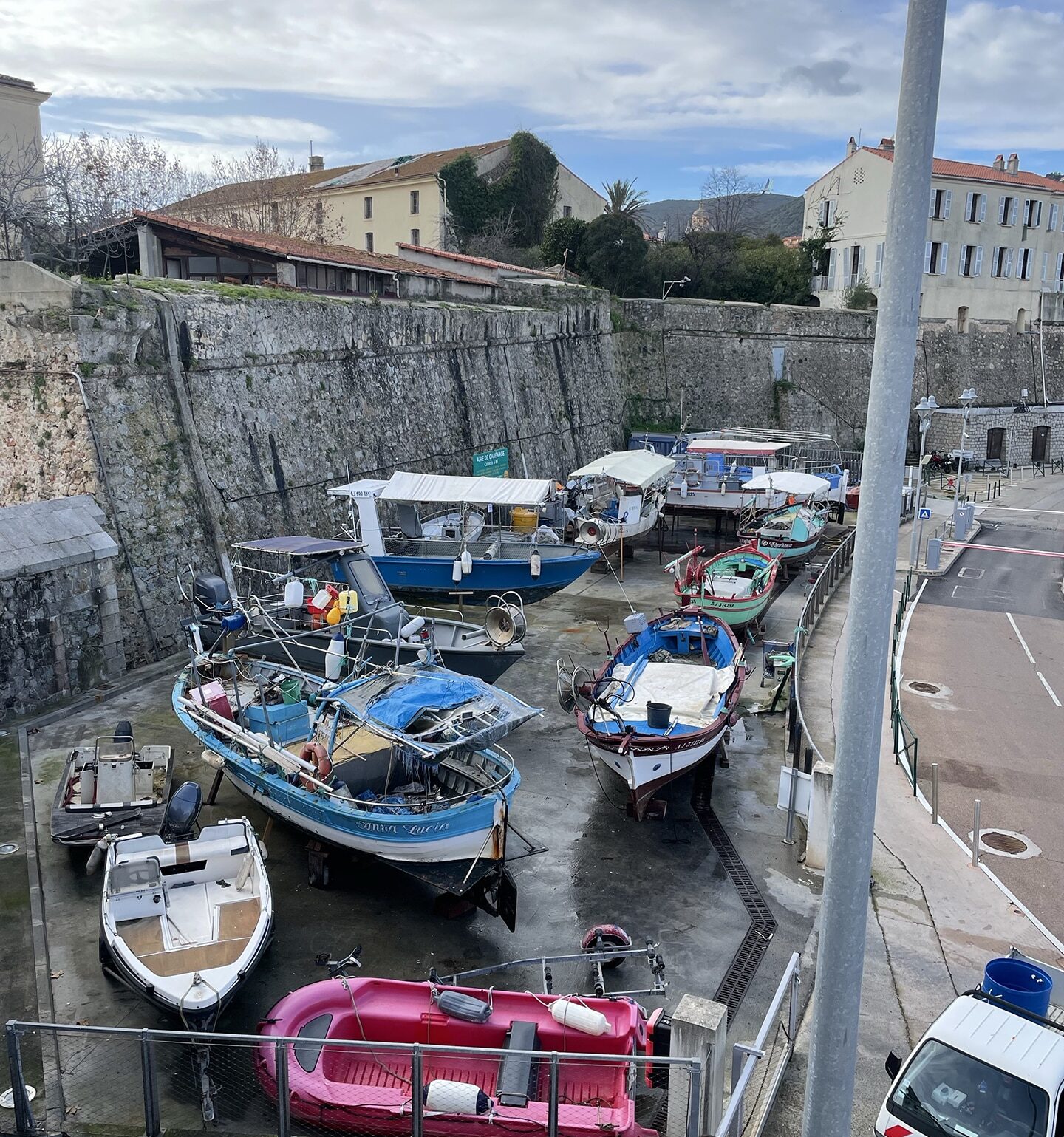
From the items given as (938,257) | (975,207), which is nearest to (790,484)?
(938,257)

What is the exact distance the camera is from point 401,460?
25.7 metres

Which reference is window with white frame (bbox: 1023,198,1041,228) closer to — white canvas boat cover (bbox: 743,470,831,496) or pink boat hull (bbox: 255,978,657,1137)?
white canvas boat cover (bbox: 743,470,831,496)

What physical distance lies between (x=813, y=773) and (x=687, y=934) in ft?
7.37

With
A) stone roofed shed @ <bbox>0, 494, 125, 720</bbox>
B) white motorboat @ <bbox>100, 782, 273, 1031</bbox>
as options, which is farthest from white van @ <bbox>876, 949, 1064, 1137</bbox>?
stone roofed shed @ <bbox>0, 494, 125, 720</bbox>

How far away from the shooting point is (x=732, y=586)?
1961 cm

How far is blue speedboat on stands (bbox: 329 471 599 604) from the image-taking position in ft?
68.8

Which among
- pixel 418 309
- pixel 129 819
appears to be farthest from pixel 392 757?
pixel 418 309

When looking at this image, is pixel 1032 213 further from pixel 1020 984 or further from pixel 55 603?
pixel 1020 984

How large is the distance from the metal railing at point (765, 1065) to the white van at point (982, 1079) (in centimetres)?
82

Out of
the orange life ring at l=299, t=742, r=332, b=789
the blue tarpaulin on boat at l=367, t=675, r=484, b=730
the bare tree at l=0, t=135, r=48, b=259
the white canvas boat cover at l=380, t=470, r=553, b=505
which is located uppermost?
the bare tree at l=0, t=135, r=48, b=259

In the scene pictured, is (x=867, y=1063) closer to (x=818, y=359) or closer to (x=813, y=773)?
(x=813, y=773)

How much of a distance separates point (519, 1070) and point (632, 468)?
21.1 m

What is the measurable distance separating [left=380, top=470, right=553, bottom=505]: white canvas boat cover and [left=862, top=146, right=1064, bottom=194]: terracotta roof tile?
32128 mm

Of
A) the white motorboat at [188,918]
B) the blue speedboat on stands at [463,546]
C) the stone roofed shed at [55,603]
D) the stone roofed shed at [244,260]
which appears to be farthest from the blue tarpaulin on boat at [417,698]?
the stone roofed shed at [244,260]
